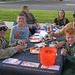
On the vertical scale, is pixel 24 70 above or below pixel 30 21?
below

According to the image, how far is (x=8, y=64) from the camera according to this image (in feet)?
9.90

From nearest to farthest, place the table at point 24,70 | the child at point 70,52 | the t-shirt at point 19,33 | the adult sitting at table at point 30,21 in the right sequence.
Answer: the table at point 24,70
the child at point 70,52
the t-shirt at point 19,33
the adult sitting at table at point 30,21

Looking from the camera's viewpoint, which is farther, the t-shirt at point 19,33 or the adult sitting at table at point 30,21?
the adult sitting at table at point 30,21

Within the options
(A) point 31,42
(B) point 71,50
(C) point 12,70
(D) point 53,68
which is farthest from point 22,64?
(A) point 31,42

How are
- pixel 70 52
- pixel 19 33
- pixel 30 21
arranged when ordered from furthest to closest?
pixel 30 21 < pixel 19 33 < pixel 70 52

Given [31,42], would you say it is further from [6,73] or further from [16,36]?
[6,73]

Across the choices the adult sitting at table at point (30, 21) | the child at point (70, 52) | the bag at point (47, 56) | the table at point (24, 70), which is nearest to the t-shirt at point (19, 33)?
the child at point (70, 52)

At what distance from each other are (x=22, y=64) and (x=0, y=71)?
0.31m

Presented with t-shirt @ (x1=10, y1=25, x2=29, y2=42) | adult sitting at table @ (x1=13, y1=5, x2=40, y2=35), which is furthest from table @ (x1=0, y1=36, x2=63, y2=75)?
adult sitting at table @ (x1=13, y1=5, x2=40, y2=35)

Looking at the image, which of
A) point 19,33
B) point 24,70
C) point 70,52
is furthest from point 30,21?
point 24,70

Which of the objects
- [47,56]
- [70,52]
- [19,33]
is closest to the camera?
[47,56]

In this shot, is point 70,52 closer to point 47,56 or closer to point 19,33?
point 47,56

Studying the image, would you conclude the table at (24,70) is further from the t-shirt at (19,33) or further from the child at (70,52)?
the t-shirt at (19,33)

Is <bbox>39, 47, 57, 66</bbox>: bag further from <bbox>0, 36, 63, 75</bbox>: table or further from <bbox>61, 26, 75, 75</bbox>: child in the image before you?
<bbox>61, 26, 75, 75</bbox>: child
